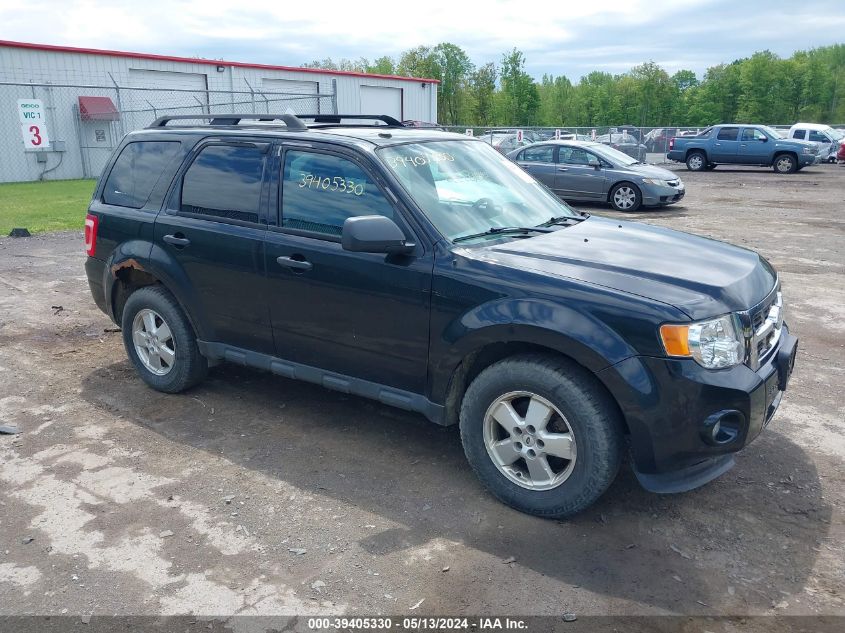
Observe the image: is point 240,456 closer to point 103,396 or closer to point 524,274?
point 103,396

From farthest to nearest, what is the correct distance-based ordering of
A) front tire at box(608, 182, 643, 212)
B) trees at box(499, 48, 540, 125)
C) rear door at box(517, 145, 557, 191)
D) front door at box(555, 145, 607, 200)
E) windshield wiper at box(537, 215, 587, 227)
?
1. trees at box(499, 48, 540, 125)
2. rear door at box(517, 145, 557, 191)
3. front door at box(555, 145, 607, 200)
4. front tire at box(608, 182, 643, 212)
5. windshield wiper at box(537, 215, 587, 227)

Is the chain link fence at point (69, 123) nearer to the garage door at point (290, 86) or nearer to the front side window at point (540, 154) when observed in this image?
the garage door at point (290, 86)

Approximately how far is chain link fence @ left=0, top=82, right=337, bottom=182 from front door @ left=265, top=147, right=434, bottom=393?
758 inches

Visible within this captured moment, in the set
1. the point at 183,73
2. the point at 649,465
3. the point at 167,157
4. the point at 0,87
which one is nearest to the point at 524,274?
the point at 649,465

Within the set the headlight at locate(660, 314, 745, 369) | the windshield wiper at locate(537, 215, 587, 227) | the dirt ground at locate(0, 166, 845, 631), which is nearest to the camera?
the dirt ground at locate(0, 166, 845, 631)

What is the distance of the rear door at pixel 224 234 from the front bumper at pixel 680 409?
7.63 ft

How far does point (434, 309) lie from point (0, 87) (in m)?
→ 24.5

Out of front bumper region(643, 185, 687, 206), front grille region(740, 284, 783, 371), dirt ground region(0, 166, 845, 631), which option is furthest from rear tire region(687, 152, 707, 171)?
front grille region(740, 284, 783, 371)

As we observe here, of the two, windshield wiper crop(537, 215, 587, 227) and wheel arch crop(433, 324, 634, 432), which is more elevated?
windshield wiper crop(537, 215, 587, 227)

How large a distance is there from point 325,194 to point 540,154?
13.1 m

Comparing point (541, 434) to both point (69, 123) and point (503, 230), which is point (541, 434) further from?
point (69, 123)

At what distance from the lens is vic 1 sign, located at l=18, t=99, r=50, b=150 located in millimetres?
23000

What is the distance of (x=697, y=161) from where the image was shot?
28.6 m

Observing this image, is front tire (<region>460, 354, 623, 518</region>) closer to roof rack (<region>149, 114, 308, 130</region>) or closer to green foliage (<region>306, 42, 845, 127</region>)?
roof rack (<region>149, 114, 308, 130</region>)
